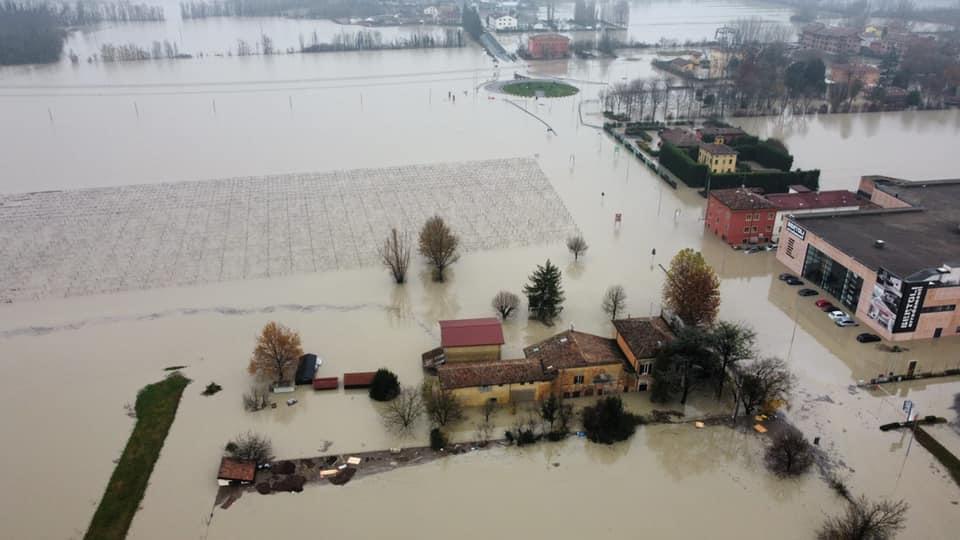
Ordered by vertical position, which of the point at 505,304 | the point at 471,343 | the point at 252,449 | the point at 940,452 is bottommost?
the point at 940,452

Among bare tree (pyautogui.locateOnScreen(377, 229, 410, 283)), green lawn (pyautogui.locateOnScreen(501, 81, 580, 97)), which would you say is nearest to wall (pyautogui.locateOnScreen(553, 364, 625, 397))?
bare tree (pyautogui.locateOnScreen(377, 229, 410, 283))

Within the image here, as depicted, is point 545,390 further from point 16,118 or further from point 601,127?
point 16,118

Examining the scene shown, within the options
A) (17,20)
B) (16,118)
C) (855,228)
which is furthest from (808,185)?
(17,20)

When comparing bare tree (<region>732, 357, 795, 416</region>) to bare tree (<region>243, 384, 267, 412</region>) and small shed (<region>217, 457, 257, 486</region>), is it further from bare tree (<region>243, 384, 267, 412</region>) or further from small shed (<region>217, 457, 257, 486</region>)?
bare tree (<region>243, 384, 267, 412</region>)

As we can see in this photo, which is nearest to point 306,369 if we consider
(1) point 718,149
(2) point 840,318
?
(2) point 840,318

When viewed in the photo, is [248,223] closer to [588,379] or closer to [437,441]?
[437,441]

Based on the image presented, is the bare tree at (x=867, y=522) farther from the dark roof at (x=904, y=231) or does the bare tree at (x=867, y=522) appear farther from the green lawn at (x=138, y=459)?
the green lawn at (x=138, y=459)

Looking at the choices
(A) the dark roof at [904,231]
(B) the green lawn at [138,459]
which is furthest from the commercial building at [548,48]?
(B) the green lawn at [138,459]
